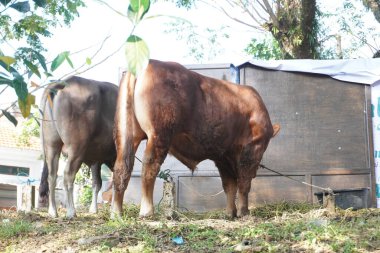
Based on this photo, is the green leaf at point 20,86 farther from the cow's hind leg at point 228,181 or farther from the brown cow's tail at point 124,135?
the cow's hind leg at point 228,181

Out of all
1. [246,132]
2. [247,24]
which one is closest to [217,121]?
[246,132]

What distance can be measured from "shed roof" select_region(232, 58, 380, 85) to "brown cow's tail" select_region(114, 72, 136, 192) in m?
3.54

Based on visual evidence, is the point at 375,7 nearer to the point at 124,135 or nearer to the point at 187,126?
the point at 187,126

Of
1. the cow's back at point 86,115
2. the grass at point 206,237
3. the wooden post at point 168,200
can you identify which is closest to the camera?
the grass at point 206,237

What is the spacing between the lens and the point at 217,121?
7.54 meters

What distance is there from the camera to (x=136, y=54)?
182 cm


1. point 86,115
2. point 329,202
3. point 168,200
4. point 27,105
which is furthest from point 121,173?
point 27,105

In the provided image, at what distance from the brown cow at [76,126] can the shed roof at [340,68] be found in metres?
2.96

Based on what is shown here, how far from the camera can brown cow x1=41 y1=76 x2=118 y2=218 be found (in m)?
7.55

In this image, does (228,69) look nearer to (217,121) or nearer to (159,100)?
(217,121)

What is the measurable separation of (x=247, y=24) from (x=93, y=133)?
13097 mm

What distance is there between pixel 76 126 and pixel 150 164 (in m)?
1.38

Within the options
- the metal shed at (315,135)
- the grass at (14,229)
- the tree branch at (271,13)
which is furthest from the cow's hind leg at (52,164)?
the tree branch at (271,13)

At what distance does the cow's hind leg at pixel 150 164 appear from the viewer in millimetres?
6711
